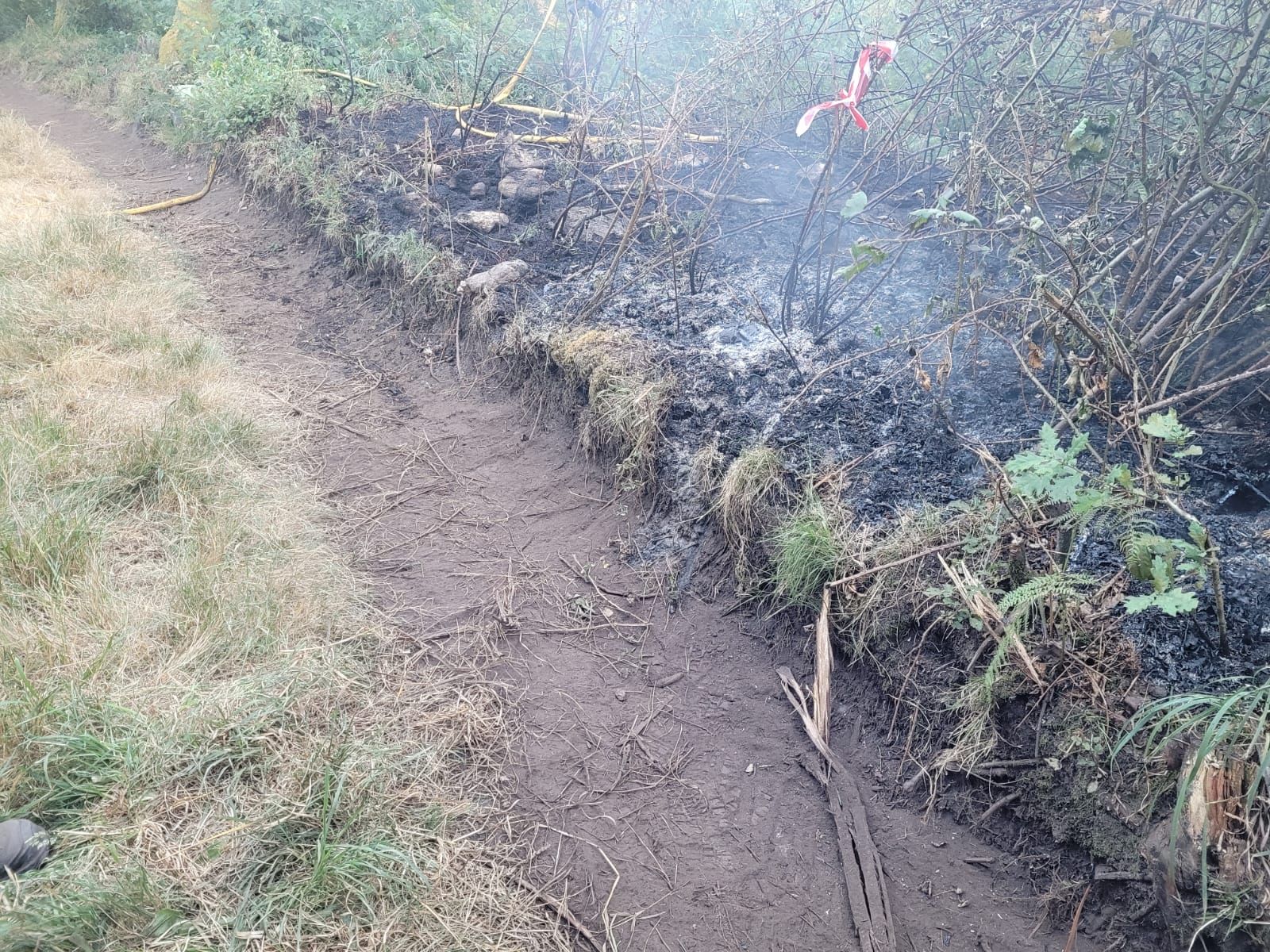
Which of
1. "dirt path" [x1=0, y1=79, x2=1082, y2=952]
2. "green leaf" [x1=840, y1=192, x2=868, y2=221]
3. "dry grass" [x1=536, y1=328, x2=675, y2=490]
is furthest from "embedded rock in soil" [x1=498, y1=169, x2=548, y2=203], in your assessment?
"green leaf" [x1=840, y1=192, x2=868, y2=221]

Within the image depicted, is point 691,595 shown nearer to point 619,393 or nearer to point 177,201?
point 619,393

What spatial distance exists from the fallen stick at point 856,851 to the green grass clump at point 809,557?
0.41 m

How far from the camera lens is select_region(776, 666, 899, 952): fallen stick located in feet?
7.61

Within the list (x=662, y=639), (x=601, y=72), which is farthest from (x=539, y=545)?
(x=601, y=72)

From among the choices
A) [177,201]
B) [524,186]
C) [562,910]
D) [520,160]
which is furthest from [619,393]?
[177,201]

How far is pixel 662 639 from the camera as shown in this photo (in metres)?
3.32

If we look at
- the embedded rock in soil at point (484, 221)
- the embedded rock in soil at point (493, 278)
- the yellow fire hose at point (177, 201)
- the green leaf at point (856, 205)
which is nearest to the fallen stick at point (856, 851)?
the green leaf at point (856, 205)

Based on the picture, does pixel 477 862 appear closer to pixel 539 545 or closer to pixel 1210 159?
pixel 539 545

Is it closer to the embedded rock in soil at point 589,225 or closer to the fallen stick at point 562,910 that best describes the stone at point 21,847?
the fallen stick at point 562,910

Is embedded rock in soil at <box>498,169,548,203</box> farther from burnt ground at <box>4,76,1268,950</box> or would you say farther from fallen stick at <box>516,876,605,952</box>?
fallen stick at <box>516,876,605,952</box>

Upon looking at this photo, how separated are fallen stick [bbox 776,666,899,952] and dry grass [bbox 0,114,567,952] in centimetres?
88

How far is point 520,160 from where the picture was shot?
6.29 meters

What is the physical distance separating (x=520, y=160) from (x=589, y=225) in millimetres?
1037

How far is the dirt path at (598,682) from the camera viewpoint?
240 centimetres
